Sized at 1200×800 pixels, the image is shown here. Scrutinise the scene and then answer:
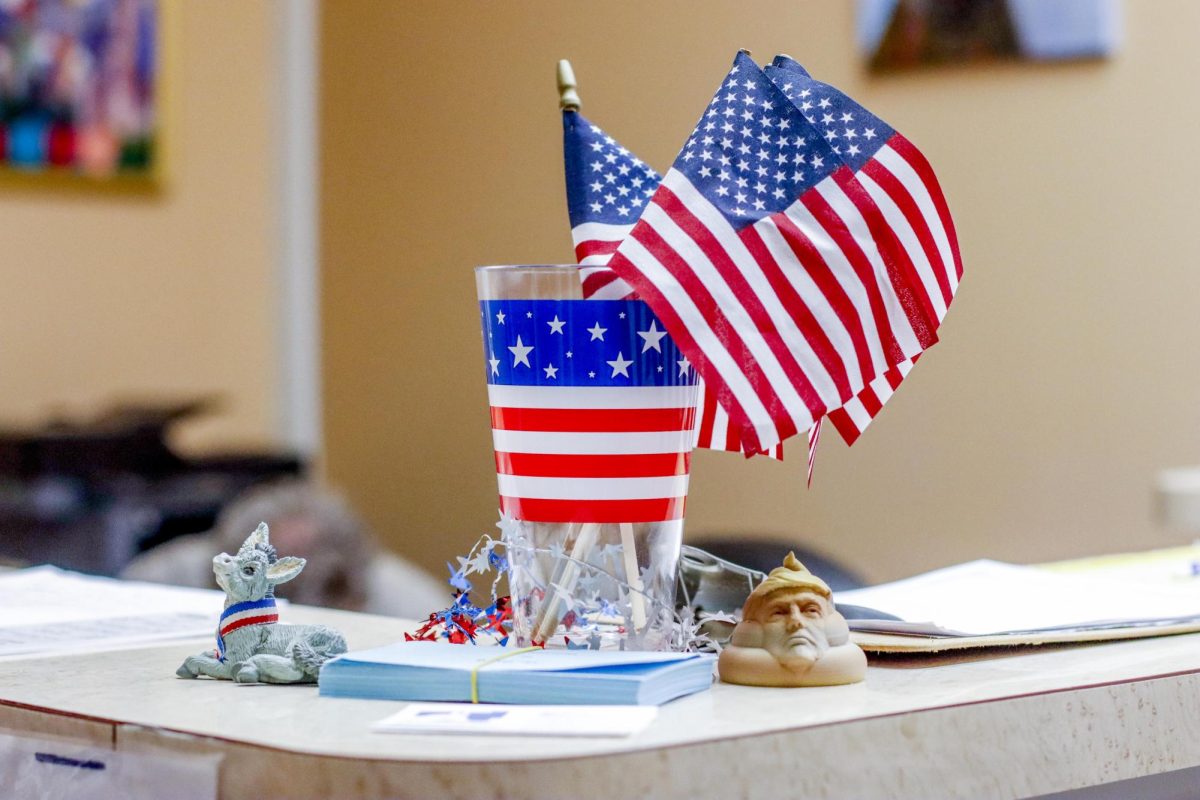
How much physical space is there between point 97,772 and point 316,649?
131mm

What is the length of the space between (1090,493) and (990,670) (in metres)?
Result: 2.42

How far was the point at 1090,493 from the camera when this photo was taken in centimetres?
303

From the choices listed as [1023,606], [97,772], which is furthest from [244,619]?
[1023,606]

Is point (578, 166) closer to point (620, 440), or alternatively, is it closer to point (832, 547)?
point (620, 440)

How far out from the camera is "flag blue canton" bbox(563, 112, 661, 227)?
855 millimetres

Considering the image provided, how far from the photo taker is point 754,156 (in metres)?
0.79

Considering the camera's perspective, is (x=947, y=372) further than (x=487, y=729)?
Yes

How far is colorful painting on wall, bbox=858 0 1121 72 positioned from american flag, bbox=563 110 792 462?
2419 millimetres

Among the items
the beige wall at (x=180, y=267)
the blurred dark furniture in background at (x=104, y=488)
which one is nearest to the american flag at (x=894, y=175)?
the blurred dark furniture in background at (x=104, y=488)

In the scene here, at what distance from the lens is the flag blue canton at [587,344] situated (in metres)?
0.76

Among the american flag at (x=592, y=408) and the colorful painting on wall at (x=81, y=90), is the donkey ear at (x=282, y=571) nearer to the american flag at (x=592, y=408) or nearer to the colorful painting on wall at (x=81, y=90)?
the american flag at (x=592, y=408)

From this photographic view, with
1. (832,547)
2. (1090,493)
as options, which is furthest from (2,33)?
(1090,493)

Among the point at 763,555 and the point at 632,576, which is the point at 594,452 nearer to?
the point at 632,576

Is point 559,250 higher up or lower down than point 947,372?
higher up
